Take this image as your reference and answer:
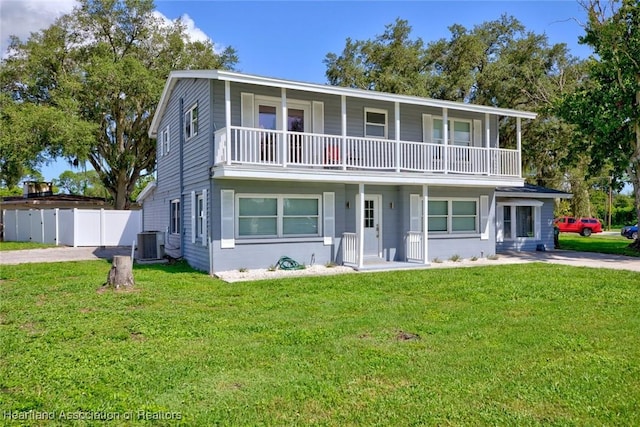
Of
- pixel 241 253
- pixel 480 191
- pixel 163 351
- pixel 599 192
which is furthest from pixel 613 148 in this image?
pixel 599 192

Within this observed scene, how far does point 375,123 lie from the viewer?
14.4 metres

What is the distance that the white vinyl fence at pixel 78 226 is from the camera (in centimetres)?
2153

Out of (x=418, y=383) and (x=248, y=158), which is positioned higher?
(x=248, y=158)

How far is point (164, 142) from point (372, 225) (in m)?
9.60

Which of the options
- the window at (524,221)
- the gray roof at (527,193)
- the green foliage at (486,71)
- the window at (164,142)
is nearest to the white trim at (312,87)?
the window at (164,142)

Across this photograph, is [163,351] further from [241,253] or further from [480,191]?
[480,191]

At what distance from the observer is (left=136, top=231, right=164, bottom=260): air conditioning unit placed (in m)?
14.8

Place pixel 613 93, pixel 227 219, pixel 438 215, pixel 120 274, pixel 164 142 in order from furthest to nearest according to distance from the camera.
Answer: pixel 164 142 → pixel 613 93 → pixel 438 215 → pixel 227 219 → pixel 120 274

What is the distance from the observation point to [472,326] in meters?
6.34

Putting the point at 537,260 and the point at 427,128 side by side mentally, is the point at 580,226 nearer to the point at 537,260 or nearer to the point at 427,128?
the point at 537,260

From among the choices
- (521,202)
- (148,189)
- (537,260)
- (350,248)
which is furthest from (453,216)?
(148,189)

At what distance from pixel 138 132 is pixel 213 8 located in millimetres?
15567

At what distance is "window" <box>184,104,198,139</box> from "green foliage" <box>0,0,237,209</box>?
1193cm

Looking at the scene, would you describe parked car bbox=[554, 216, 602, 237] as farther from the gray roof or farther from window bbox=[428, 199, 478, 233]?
window bbox=[428, 199, 478, 233]
